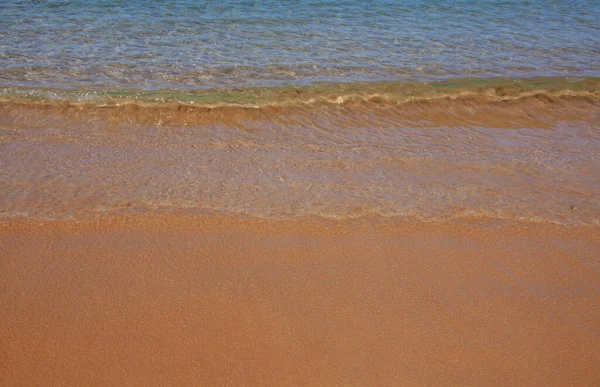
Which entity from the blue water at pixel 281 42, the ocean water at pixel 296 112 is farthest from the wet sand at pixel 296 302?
the blue water at pixel 281 42

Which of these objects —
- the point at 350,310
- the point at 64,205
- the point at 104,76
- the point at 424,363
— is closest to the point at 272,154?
the point at 64,205

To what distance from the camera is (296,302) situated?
2.99 m

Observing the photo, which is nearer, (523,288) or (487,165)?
(523,288)

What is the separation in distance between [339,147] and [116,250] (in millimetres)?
2113

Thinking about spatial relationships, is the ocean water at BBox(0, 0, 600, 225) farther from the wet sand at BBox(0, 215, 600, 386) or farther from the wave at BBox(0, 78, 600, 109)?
the wet sand at BBox(0, 215, 600, 386)

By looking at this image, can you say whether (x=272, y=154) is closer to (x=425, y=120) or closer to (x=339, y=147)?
(x=339, y=147)

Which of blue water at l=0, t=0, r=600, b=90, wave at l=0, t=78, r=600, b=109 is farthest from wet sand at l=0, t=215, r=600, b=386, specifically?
blue water at l=0, t=0, r=600, b=90

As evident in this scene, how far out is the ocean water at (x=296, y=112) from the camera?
13.1 ft

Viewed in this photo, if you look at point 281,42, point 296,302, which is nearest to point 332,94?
point 281,42

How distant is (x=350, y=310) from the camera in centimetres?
294

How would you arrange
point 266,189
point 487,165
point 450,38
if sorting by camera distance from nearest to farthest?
1. point 266,189
2. point 487,165
3. point 450,38

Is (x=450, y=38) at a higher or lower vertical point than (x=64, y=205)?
higher

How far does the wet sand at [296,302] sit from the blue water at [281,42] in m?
3.16

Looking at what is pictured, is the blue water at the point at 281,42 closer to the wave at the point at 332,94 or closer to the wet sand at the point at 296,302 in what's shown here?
the wave at the point at 332,94
